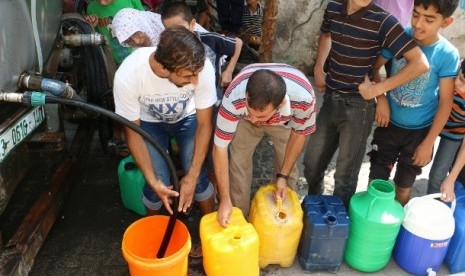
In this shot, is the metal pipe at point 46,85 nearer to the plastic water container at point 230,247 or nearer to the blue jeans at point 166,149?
the blue jeans at point 166,149

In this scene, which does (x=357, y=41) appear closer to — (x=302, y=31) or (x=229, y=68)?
(x=229, y=68)

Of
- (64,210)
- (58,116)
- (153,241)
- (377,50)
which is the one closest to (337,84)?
(377,50)

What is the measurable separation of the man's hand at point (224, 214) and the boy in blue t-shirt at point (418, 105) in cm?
114

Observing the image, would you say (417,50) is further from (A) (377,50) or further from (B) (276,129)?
(B) (276,129)

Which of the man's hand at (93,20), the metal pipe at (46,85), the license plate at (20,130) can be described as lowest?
the license plate at (20,130)

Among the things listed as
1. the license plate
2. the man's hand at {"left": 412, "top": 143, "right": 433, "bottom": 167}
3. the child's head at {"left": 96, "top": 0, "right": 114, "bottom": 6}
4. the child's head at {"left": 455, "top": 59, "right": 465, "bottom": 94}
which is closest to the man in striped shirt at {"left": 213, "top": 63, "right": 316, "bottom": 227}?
the man's hand at {"left": 412, "top": 143, "right": 433, "bottom": 167}

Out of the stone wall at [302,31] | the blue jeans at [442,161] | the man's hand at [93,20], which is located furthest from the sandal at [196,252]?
the stone wall at [302,31]

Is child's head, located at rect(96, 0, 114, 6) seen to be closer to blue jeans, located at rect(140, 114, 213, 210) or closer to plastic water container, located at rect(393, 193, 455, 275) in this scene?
blue jeans, located at rect(140, 114, 213, 210)

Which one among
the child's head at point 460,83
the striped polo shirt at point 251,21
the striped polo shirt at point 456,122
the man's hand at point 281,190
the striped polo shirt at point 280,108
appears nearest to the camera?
the striped polo shirt at point 280,108

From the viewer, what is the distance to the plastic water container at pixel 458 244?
3.00 meters

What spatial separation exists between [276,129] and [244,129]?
0.22 meters

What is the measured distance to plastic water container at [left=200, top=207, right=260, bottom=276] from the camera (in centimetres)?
267

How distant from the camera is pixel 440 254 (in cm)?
300

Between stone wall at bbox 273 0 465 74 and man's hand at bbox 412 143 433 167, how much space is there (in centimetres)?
312
